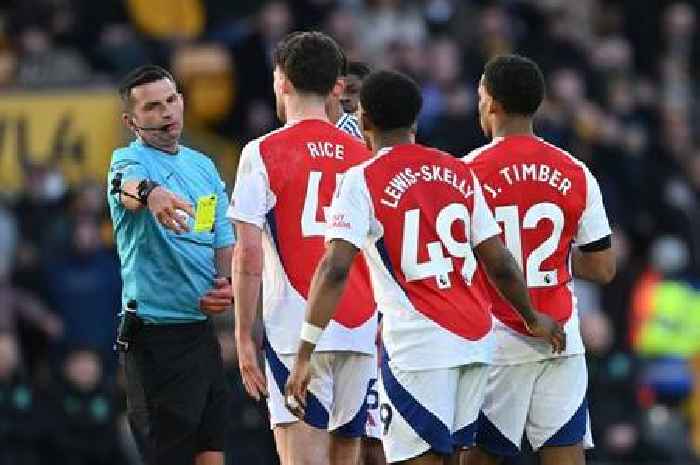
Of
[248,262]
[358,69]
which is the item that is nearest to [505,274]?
[248,262]

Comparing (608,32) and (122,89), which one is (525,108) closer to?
(122,89)

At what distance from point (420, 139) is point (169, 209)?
27.1 feet

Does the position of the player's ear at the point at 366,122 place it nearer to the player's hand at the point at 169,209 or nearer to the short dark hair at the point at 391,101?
the short dark hair at the point at 391,101

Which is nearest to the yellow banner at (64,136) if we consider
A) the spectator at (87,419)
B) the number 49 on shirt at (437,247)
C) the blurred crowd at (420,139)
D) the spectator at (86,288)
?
the blurred crowd at (420,139)

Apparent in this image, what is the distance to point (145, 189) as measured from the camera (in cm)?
1070

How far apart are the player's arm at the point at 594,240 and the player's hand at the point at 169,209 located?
75.5 inches

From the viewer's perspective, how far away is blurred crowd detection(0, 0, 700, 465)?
17.4m

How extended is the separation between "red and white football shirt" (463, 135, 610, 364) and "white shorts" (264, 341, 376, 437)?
0.70 metres

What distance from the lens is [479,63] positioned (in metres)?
20.3

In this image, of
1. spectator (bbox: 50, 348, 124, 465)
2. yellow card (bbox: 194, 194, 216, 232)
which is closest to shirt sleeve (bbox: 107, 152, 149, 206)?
yellow card (bbox: 194, 194, 216, 232)

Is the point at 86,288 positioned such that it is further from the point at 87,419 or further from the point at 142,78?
the point at 142,78

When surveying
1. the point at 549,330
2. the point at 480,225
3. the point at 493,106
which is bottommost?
the point at 549,330

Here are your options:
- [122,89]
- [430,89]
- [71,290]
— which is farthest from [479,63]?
[122,89]

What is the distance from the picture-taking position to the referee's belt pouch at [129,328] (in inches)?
438
